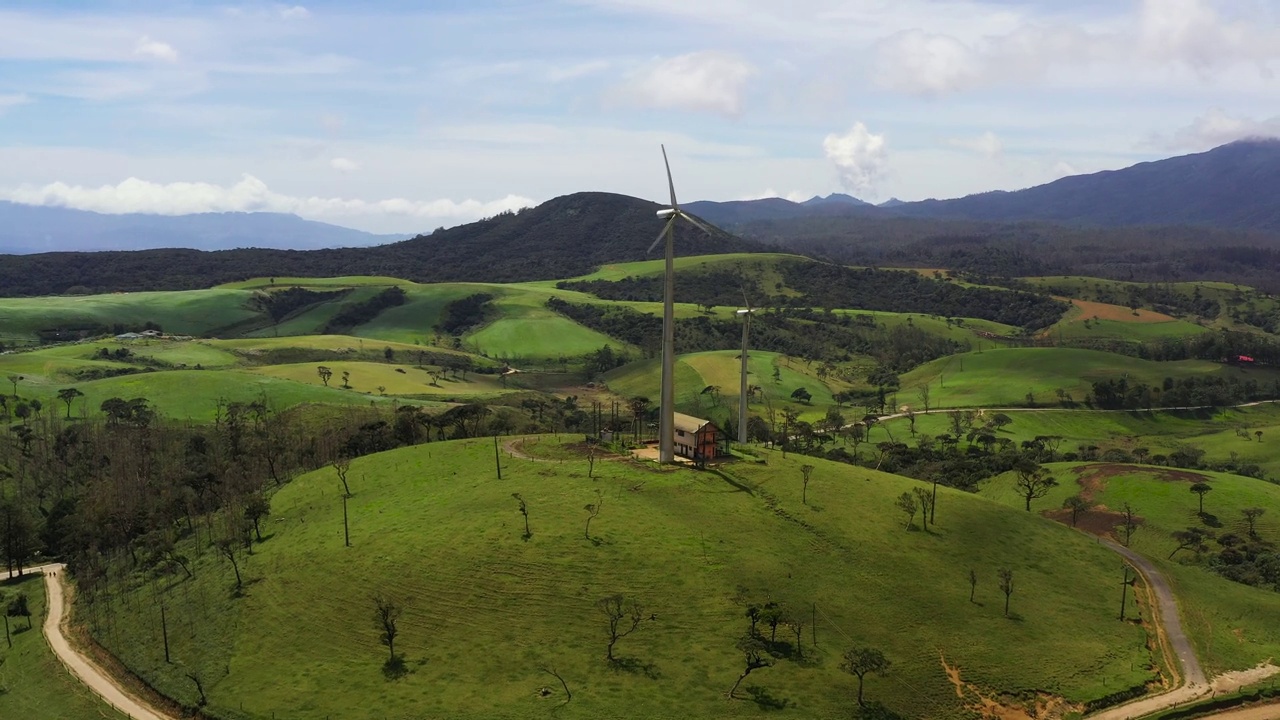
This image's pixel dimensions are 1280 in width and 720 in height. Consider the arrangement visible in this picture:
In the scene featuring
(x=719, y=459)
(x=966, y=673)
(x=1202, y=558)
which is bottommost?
(x=1202, y=558)

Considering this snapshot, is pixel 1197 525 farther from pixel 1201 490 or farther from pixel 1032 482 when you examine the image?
pixel 1032 482

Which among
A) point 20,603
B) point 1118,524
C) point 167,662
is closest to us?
point 167,662

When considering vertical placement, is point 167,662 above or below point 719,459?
below

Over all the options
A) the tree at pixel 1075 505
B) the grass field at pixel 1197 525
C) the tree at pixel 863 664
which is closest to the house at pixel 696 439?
the tree at pixel 863 664

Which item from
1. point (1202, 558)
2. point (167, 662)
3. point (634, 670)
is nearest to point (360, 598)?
point (167, 662)

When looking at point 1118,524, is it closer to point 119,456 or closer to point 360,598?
point 360,598

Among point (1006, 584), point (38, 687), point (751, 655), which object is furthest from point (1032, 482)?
point (38, 687)

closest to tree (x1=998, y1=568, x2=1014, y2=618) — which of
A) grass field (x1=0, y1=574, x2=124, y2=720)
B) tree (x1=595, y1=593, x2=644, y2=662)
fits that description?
tree (x1=595, y1=593, x2=644, y2=662)
